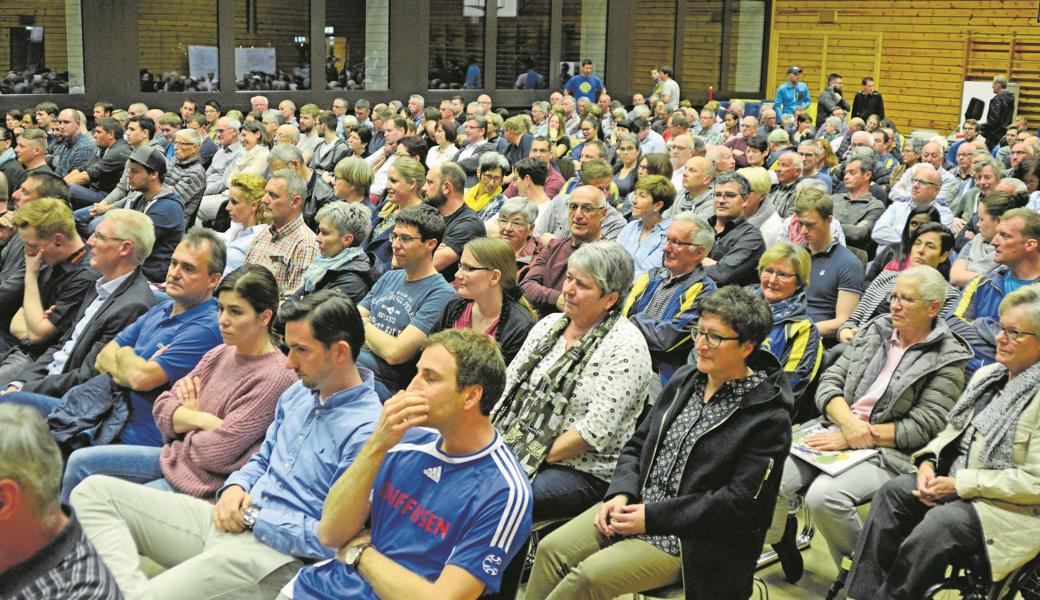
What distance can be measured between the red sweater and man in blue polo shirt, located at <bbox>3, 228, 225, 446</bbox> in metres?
0.23

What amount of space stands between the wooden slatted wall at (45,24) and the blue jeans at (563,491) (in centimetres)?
→ 1230

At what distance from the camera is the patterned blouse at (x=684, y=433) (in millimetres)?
3088

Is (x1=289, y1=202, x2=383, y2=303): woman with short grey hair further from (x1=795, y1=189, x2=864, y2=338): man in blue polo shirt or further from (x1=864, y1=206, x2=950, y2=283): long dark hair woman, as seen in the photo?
(x1=864, y1=206, x2=950, y2=283): long dark hair woman

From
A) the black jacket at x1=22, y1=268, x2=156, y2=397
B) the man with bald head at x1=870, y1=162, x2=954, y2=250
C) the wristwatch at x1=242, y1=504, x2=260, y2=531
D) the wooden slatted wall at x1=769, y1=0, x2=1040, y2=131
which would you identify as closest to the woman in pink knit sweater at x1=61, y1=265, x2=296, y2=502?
the wristwatch at x1=242, y1=504, x2=260, y2=531

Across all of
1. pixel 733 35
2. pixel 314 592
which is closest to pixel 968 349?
pixel 314 592

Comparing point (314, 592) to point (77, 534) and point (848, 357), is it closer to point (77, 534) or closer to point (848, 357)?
point (77, 534)

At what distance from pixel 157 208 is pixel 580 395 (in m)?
3.75

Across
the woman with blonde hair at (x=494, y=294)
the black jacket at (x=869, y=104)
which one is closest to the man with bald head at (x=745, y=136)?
the black jacket at (x=869, y=104)

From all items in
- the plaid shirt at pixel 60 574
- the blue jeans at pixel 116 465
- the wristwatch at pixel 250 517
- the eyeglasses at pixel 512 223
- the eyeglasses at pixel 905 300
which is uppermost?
the eyeglasses at pixel 905 300

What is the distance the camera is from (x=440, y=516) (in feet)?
8.29

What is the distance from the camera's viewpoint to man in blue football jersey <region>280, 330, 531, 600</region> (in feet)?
8.11

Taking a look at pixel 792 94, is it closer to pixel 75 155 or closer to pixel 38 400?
pixel 75 155

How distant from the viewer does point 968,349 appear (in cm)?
370

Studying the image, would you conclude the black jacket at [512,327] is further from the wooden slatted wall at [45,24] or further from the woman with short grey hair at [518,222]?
the wooden slatted wall at [45,24]
